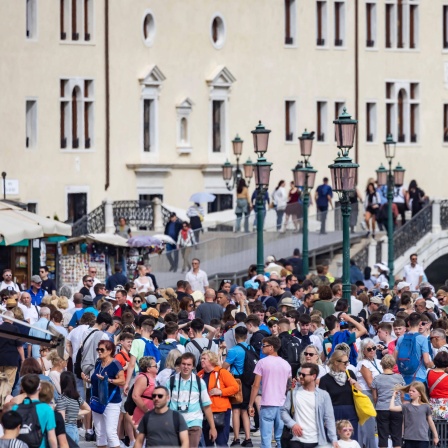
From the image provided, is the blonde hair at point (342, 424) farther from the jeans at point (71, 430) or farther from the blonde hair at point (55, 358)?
the blonde hair at point (55, 358)

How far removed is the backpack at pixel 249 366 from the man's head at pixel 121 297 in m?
4.98

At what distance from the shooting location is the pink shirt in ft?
66.9

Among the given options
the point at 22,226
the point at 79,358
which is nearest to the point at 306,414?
the point at 79,358

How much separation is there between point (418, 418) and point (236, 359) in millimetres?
2930

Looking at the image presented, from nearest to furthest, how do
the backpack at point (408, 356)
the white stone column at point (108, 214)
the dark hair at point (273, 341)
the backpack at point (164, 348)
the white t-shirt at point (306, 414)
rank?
the white t-shirt at point (306, 414) < the dark hair at point (273, 341) < the backpack at point (164, 348) < the backpack at point (408, 356) < the white stone column at point (108, 214)

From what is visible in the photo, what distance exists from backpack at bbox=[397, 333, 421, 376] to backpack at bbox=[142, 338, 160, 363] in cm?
269

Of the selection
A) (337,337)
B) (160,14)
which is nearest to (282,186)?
(160,14)

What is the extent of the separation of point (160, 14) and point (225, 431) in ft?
111

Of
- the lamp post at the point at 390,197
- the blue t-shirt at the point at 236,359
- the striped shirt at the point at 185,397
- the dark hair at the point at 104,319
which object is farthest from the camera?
the lamp post at the point at 390,197

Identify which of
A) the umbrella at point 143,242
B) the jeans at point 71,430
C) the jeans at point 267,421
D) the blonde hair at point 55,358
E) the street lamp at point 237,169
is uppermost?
the street lamp at point 237,169

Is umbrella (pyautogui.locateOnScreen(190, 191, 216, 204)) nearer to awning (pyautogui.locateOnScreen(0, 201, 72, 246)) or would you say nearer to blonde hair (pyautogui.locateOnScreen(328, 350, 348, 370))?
awning (pyautogui.locateOnScreen(0, 201, 72, 246))

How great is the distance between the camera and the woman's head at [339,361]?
18.7 meters

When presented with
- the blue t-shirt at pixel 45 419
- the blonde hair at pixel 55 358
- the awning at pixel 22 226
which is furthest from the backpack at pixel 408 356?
the awning at pixel 22 226

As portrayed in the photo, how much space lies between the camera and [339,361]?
61.4 ft
